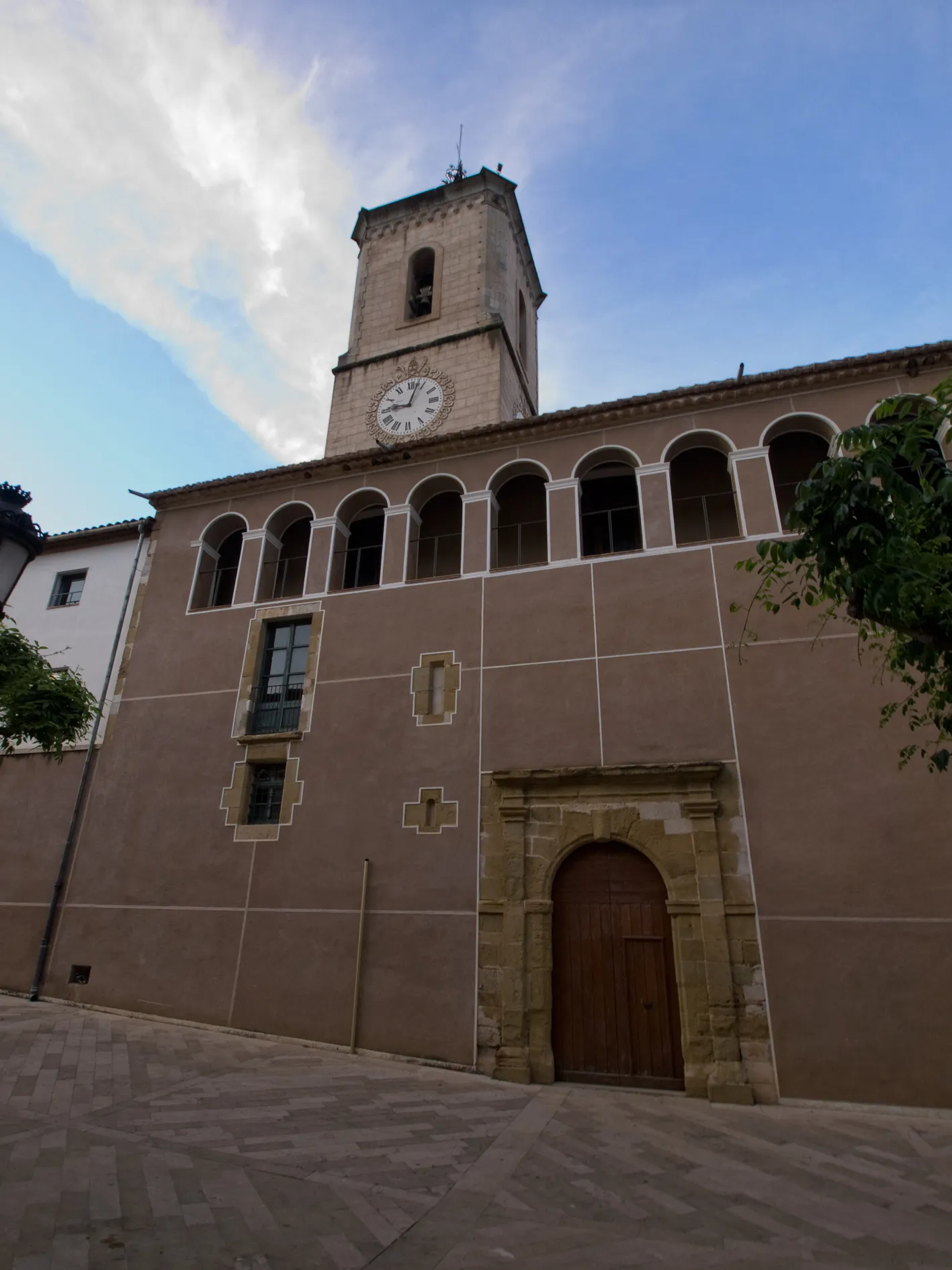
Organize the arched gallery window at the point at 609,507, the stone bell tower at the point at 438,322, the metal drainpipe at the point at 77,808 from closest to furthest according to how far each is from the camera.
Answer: the metal drainpipe at the point at 77,808 < the arched gallery window at the point at 609,507 < the stone bell tower at the point at 438,322

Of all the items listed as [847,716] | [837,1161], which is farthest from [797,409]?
[837,1161]

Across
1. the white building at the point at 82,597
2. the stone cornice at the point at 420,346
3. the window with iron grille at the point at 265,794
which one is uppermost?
the stone cornice at the point at 420,346

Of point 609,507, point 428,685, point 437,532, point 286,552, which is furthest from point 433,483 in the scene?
point 428,685

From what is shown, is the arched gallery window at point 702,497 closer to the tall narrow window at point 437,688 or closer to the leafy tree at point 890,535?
the tall narrow window at point 437,688

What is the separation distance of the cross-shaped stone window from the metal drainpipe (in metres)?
4.51

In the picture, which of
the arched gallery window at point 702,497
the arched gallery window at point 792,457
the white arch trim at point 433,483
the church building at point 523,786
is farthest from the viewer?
the white arch trim at point 433,483

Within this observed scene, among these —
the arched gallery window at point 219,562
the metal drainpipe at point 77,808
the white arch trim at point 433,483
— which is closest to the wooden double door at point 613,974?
the white arch trim at point 433,483

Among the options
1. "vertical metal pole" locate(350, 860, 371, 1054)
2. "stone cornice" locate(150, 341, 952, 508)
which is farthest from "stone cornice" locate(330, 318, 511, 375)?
"vertical metal pole" locate(350, 860, 371, 1054)

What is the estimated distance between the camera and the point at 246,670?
36.4 feet

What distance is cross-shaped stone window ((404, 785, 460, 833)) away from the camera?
909 cm

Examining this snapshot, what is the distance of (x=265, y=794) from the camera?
1031cm

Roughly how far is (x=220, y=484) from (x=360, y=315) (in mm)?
7738

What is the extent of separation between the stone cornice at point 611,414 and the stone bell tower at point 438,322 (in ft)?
12.6

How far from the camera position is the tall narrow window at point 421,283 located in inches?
707
